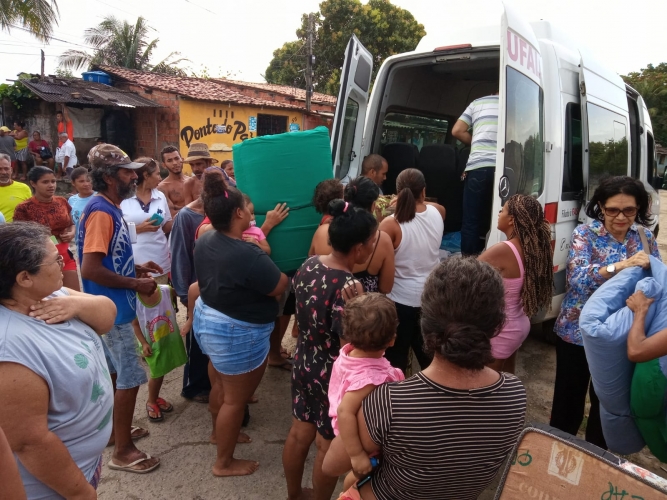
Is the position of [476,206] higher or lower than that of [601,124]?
lower

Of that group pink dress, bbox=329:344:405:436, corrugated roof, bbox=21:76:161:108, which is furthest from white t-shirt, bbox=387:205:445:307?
corrugated roof, bbox=21:76:161:108

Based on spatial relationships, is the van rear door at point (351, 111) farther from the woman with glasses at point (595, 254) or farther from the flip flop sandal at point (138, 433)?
the flip flop sandal at point (138, 433)

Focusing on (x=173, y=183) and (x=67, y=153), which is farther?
(x=67, y=153)

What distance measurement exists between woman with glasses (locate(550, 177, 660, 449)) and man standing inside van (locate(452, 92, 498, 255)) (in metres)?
0.87

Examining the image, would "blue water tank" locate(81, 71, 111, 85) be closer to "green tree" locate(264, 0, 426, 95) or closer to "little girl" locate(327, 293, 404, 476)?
"green tree" locate(264, 0, 426, 95)

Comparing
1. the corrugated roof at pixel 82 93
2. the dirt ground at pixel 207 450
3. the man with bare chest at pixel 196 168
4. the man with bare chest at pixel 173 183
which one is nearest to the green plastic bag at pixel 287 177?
the dirt ground at pixel 207 450

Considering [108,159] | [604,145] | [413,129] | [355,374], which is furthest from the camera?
[413,129]

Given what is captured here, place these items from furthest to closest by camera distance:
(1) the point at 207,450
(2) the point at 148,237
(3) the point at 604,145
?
(3) the point at 604,145 → (2) the point at 148,237 → (1) the point at 207,450

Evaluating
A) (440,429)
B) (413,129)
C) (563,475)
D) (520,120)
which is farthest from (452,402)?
(413,129)

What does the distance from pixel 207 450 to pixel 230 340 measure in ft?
3.00

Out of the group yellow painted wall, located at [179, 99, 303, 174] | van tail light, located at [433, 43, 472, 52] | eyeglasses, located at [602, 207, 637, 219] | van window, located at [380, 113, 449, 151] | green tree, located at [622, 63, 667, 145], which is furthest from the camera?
green tree, located at [622, 63, 667, 145]

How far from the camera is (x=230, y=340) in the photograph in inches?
94.9

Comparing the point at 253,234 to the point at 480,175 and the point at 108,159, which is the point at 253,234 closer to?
the point at 108,159

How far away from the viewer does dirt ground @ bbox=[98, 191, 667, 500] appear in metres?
2.50
